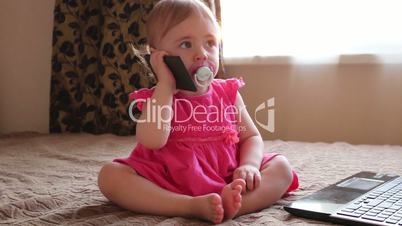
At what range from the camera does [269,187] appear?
102 cm

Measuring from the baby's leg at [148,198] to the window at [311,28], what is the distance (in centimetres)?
121

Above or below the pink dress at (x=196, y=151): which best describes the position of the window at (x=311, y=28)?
above

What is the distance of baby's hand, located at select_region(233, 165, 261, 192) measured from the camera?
3.22ft

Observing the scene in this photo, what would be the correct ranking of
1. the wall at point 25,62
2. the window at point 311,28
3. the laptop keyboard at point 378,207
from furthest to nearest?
the wall at point 25,62, the window at point 311,28, the laptop keyboard at point 378,207

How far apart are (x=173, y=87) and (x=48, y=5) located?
156cm

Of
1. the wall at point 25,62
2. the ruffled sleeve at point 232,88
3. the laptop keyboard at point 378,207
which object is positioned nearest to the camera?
the laptop keyboard at point 378,207

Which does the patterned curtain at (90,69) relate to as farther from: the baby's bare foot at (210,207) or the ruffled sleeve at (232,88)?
the baby's bare foot at (210,207)

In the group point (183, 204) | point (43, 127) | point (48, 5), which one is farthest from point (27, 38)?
point (183, 204)

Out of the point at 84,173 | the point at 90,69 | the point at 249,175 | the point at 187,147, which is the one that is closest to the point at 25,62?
the point at 90,69

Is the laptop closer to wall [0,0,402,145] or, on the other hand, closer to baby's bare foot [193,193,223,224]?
baby's bare foot [193,193,223,224]

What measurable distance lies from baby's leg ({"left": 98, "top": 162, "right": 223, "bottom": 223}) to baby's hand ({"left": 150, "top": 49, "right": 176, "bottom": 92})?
0.19 m

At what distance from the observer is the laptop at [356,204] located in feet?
2.80

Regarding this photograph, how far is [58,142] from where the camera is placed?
191cm

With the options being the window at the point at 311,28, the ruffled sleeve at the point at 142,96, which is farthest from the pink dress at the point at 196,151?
the window at the point at 311,28
